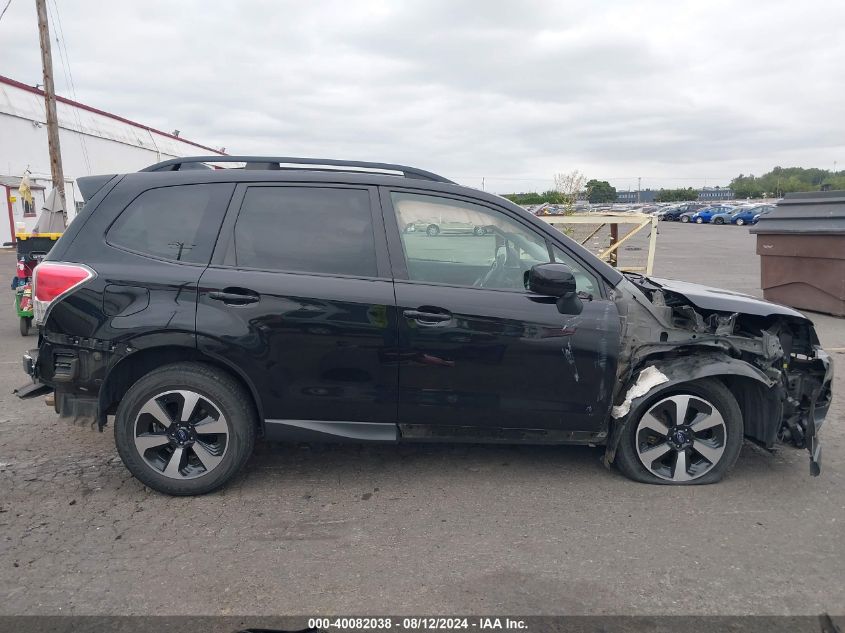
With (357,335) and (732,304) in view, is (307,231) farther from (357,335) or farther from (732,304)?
(732,304)

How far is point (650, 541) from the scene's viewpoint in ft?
11.0

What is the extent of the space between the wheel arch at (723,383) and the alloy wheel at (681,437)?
0.13m

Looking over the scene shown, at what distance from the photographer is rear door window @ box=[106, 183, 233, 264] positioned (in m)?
3.79

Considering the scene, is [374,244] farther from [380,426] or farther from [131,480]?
[131,480]

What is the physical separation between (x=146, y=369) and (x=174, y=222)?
878 millimetres

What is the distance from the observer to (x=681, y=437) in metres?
3.96

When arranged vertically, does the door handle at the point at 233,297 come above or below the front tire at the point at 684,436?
above

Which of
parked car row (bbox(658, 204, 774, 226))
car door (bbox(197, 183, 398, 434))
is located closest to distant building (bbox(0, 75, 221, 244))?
car door (bbox(197, 183, 398, 434))

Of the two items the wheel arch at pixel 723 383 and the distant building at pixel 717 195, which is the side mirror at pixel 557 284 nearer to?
the wheel arch at pixel 723 383

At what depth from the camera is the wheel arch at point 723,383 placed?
3.83 meters

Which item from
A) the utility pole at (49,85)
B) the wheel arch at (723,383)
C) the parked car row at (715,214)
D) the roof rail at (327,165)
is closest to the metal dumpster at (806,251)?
the wheel arch at (723,383)

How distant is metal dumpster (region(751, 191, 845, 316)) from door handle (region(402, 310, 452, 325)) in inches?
323

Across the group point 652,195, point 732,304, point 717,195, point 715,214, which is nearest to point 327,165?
point 732,304

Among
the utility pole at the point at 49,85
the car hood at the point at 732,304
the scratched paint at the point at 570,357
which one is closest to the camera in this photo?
the scratched paint at the point at 570,357
